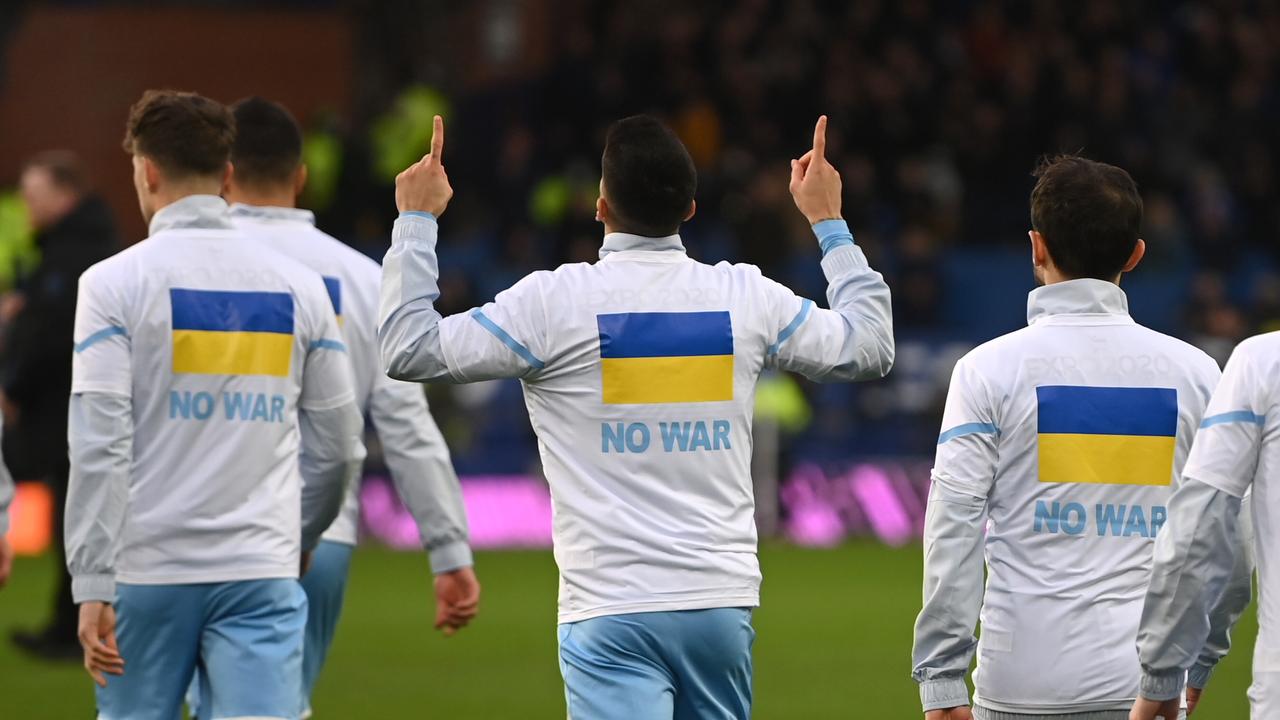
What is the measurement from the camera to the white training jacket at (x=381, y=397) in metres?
6.29

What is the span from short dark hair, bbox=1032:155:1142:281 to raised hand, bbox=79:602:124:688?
8.15 ft

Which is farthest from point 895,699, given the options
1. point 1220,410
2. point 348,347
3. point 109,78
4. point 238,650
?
point 109,78

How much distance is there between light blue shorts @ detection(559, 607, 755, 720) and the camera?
451 cm

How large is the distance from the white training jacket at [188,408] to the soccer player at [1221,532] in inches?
94.8

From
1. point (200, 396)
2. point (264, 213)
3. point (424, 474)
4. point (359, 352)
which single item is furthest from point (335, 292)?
point (200, 396)

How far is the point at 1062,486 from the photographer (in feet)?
15.2

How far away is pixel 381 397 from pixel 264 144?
0.87 metres

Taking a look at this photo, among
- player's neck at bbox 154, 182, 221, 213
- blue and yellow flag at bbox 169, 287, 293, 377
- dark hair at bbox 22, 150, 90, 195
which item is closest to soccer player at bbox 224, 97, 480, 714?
player's neck at bbox 154, 182, 221, 213

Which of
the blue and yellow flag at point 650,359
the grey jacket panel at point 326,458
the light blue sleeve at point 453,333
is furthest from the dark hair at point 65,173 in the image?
the blue and yellow flag at point 650,359

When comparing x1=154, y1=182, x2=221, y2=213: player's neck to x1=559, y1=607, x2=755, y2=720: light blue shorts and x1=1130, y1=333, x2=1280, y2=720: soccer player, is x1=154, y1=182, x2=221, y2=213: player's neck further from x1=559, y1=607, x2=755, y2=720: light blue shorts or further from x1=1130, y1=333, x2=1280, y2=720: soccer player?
x1=1130, y1=333, x2=1280, y2=720: soccer player

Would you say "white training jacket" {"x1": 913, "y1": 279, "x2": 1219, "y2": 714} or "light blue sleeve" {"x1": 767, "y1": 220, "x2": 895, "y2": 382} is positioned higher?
"light blue sleeve" {"x1": 767, "y1": 220, "x2": 895, "y2": 382}

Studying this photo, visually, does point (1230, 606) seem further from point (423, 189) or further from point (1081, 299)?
point (423, 189)

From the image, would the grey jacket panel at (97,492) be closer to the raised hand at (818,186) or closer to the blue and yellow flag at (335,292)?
the blue and yellow flag at (335,292)

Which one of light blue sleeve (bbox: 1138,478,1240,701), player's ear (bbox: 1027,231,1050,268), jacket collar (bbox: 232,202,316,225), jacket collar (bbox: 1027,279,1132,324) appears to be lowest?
light blue sleeve (bbox: 1138,478,1240,701)
